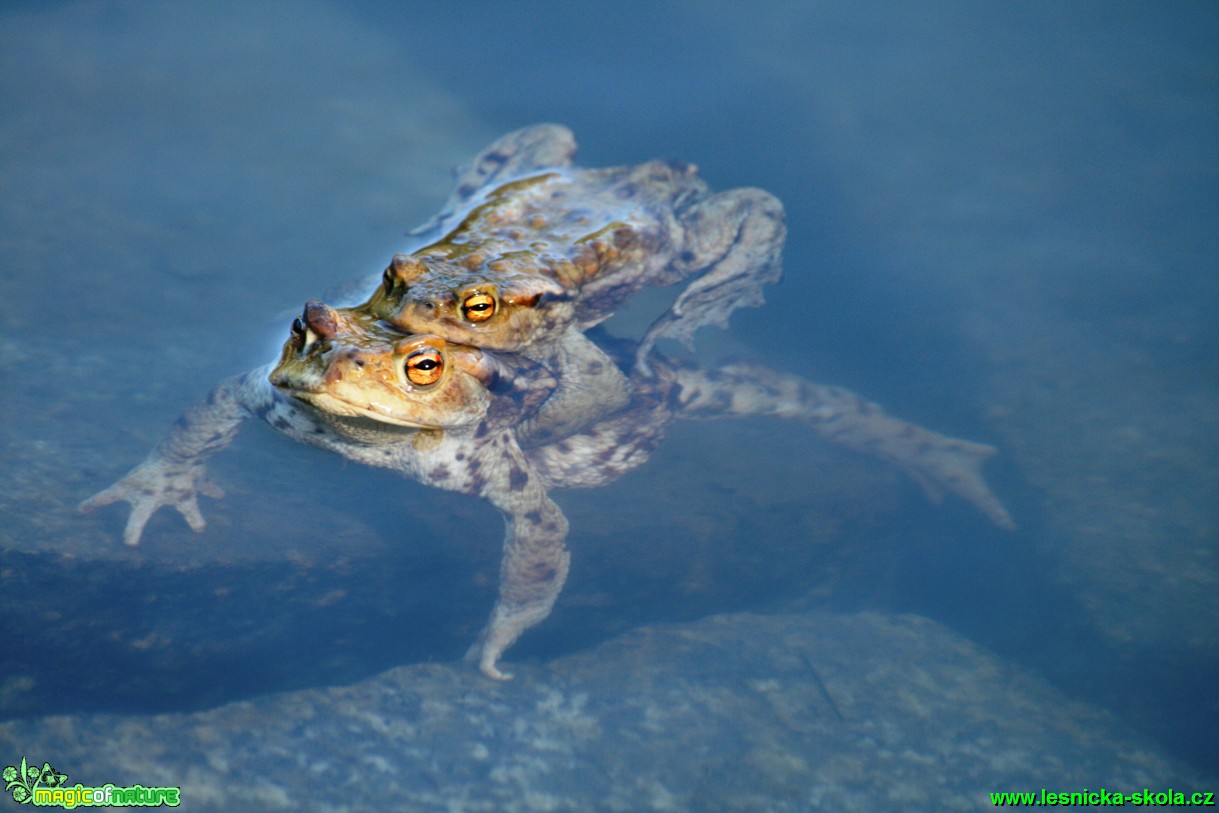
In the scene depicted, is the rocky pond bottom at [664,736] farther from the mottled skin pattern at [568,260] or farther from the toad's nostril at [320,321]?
the toad's nostril at [320,321]

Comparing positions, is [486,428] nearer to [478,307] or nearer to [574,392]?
[574,392]

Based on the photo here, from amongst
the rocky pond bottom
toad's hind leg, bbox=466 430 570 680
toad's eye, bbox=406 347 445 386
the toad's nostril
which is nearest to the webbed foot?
the rocky pond bottom

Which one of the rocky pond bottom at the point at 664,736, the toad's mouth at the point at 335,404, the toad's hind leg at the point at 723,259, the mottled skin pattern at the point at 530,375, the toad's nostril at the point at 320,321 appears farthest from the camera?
the toad's hind leg at the point at 723,259

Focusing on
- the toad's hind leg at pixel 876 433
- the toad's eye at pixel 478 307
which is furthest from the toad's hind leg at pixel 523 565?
the toad's hind leg at pixel 876 433

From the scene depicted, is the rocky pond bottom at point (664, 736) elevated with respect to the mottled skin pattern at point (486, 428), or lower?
lower

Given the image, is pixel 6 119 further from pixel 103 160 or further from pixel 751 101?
pixel 751 101

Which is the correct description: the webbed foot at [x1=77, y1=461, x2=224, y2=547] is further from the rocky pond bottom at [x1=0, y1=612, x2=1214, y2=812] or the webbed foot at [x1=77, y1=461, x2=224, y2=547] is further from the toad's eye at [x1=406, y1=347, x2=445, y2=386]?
the toad's eye at [x1=406, y1=347, x2=445, y2=386]
